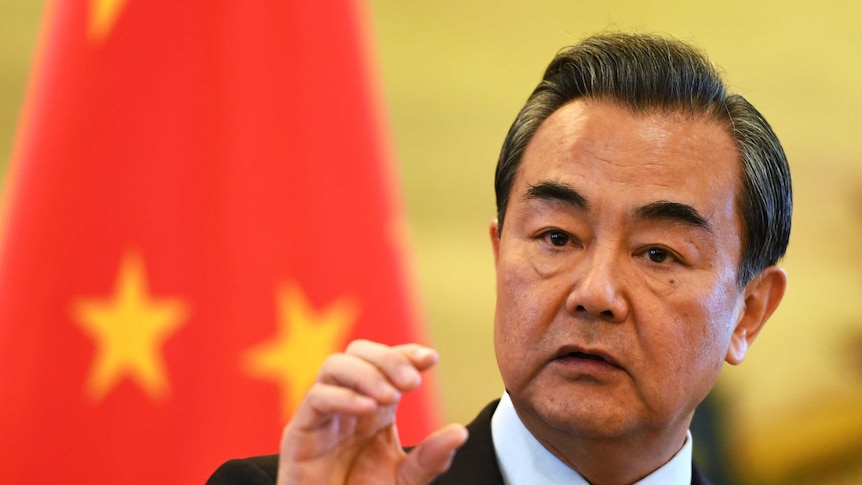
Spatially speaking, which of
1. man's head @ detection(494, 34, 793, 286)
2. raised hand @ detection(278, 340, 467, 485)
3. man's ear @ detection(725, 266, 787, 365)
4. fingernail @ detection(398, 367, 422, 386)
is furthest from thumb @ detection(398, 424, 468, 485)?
man's ear @ detection(725, 266, 787, 365)

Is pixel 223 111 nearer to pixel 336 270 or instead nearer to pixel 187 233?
pixel 187 233

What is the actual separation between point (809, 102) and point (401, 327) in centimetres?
274

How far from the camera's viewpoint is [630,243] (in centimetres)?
205

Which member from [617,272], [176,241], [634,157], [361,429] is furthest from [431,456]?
[176,241]

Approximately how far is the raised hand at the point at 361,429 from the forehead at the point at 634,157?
0.70 metres

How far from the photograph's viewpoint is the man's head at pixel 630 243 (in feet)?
6.45

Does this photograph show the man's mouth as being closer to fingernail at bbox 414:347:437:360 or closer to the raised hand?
the raised hand

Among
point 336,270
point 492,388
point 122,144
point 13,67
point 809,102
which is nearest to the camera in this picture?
point 122,144

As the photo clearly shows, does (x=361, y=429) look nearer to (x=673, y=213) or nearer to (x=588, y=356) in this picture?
(x=588, y=356)

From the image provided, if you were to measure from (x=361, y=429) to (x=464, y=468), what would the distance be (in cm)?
56

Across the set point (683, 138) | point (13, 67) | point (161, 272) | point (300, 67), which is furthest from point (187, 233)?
point (13, 67)

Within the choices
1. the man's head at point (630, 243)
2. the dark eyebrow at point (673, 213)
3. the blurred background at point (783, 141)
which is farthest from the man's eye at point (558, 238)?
the blurred background at point (783, 141)

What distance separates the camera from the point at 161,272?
2.56 m

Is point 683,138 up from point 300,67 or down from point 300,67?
down
